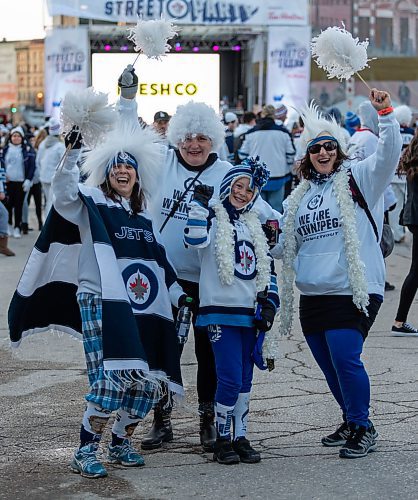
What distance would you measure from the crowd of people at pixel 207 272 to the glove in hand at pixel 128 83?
0.38 metres

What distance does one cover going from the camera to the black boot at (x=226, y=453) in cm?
530

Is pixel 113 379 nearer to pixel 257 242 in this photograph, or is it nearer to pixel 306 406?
pixel 257 242

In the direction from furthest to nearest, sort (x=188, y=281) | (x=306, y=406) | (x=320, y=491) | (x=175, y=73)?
(x=175, y=73) → (x=306, y=406) → (x=188, y=281) → (x=320, y=491)

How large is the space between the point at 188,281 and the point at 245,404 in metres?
0.72

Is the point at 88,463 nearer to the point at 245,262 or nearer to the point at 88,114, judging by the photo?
the point at 245,262

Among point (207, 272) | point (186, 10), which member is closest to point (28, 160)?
point (186, 10)

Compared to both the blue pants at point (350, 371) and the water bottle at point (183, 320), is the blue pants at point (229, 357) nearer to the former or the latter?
the water bottle at point (183, 320)

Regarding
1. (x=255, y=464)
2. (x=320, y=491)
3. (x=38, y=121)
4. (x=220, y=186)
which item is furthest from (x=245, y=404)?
(x=38, y=121)

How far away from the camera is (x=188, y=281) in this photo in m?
5.68

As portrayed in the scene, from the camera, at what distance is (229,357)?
17.3 feet

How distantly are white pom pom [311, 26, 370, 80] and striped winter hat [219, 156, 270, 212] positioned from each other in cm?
66

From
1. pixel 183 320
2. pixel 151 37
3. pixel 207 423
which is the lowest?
pixel 207 423

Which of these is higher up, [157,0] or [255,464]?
[157,0]

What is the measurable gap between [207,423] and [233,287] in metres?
0.85
